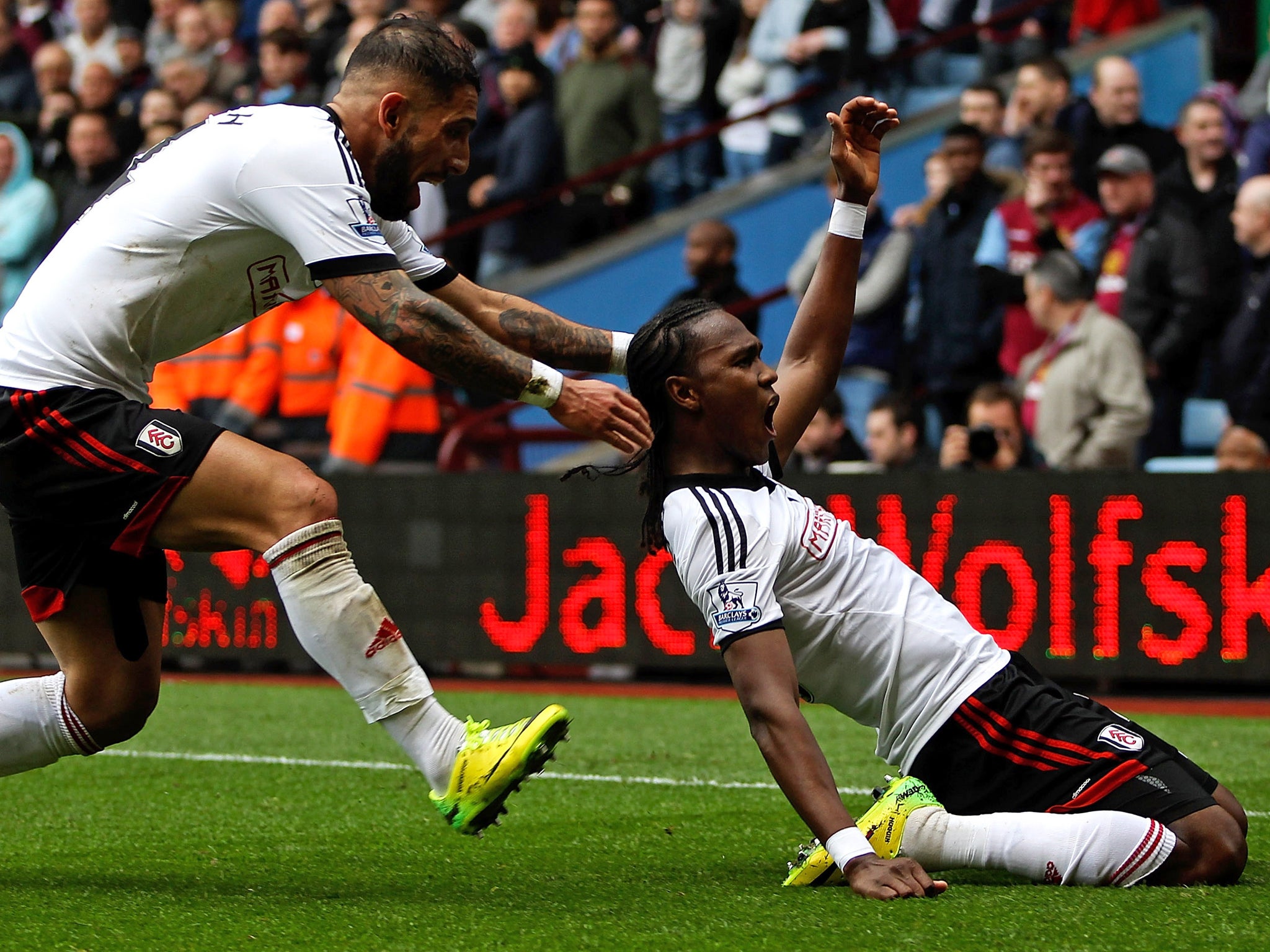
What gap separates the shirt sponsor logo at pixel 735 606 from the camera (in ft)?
13.2

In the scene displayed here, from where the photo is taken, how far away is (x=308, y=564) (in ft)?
13.5

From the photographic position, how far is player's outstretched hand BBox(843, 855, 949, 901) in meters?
3.88

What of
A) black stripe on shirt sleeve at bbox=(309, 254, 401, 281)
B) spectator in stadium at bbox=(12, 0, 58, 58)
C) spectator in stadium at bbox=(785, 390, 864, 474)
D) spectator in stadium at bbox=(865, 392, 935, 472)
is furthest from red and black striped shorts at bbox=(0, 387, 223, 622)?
spectator in stadium at bbox=(12, 0, 58, 58)

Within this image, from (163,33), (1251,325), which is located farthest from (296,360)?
(163,33)

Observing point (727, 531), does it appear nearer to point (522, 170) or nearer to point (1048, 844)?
point (1048, 844)

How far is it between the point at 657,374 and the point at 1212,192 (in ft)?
21.7

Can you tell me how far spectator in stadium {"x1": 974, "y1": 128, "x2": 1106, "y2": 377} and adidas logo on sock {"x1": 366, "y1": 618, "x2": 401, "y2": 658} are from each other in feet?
22.4

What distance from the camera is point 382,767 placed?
282 inches

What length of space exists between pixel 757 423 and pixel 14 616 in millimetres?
8140

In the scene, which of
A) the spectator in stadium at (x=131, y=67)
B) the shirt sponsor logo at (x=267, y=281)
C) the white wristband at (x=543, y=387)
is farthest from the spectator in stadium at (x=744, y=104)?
the white wristband at (x=543, y=387)

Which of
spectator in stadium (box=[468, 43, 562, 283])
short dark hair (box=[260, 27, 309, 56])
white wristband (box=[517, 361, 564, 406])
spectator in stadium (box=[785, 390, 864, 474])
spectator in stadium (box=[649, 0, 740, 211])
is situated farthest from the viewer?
short dark hair (box=[260, 27, 309, 56])

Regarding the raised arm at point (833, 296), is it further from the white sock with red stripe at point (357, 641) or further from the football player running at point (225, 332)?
the white sock with red stripe at point (357, 641)

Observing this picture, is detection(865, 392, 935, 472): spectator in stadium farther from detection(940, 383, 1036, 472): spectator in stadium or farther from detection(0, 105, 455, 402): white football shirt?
detection(0, 105, 455, 402): white football shirt

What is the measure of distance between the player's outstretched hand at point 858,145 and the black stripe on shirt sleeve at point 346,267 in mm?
1295
